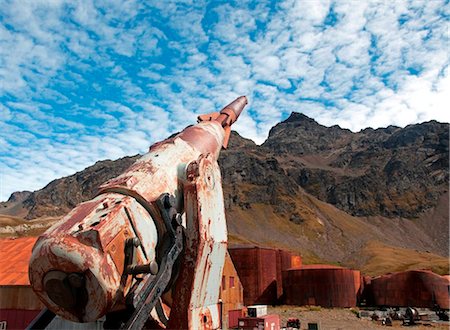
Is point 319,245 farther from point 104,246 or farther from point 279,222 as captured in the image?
point 104,246

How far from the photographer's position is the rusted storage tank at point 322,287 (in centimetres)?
4469

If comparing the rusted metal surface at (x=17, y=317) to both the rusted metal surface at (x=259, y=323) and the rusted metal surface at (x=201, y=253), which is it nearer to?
the rusted metal surface at (x=259, y=323)

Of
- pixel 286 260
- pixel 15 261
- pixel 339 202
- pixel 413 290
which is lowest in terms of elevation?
pixel 413 290

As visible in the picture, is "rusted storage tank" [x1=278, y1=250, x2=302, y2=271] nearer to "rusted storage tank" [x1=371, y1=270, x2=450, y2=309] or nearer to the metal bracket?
"rusted storage tank" [x1=371, y1=270, x2=450, y2=309]

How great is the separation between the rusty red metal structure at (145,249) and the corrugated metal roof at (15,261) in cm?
1108

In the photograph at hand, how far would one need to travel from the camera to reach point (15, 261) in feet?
55.8

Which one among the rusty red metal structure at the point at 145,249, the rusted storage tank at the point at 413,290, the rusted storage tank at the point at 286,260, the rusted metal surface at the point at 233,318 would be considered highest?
the rusted storage tank at the point at 286,260

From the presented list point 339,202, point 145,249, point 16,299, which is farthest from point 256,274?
point 339,202

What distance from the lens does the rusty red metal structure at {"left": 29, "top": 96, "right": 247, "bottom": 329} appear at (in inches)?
196

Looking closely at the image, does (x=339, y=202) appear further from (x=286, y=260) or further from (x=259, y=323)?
(x=259, y=323)

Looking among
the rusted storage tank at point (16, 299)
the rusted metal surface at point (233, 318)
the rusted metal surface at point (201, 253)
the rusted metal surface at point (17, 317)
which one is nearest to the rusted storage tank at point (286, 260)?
the rusted metal surface at point (233, 318)

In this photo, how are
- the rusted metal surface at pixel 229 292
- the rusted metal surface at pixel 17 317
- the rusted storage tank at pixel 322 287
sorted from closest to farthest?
the rusted metal surface at pixel 17 317, the rusted metal surface at pixel 229 292, the rusted storage tank at pixel 322 287

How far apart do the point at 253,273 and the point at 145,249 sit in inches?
1629

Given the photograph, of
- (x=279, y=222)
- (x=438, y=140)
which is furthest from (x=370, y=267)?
(x=438, y=140)
